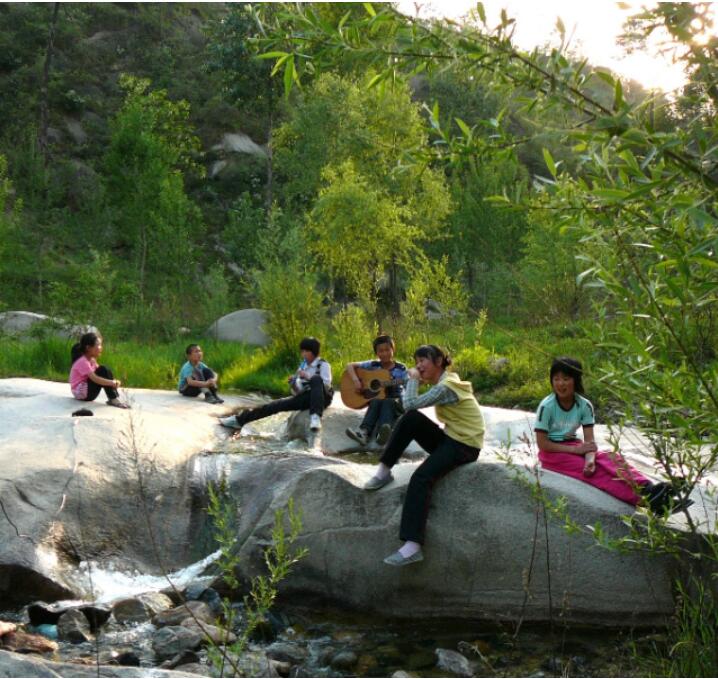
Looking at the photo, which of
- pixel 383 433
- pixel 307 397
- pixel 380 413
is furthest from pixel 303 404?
pixel 383 433

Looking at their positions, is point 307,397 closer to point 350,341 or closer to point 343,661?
point 350,341

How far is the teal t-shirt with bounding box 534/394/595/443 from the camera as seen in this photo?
6684mm

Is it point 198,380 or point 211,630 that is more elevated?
point 198,380

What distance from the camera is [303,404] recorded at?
10750 millimetres

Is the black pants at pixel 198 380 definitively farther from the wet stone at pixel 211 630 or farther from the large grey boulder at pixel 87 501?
the wet stone at pixel 211 630

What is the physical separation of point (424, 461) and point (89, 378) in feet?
16.0

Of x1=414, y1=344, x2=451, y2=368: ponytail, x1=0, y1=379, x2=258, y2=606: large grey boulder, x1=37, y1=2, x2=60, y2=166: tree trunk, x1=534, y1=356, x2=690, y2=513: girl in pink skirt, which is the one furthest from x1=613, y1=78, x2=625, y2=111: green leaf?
x1=37, y1=2, x2=60, y2=166: tree trunk

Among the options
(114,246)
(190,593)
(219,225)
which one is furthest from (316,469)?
(219,225)

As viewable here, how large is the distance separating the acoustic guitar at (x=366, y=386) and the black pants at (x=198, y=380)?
78.0 inches

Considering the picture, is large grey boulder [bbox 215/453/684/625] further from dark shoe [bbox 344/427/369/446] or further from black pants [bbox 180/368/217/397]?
black pants [bbox 180/368/217/397]

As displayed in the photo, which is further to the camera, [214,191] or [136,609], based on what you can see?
[214,191]

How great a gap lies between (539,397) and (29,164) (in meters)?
15.4

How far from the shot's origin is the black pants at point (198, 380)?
11.8 meters

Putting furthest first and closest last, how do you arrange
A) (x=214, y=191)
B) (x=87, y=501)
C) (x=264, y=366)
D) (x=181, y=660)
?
(x=214, y=191)
(x=264, y=366)
(x=87, y=501)
(x=181, y=660)
